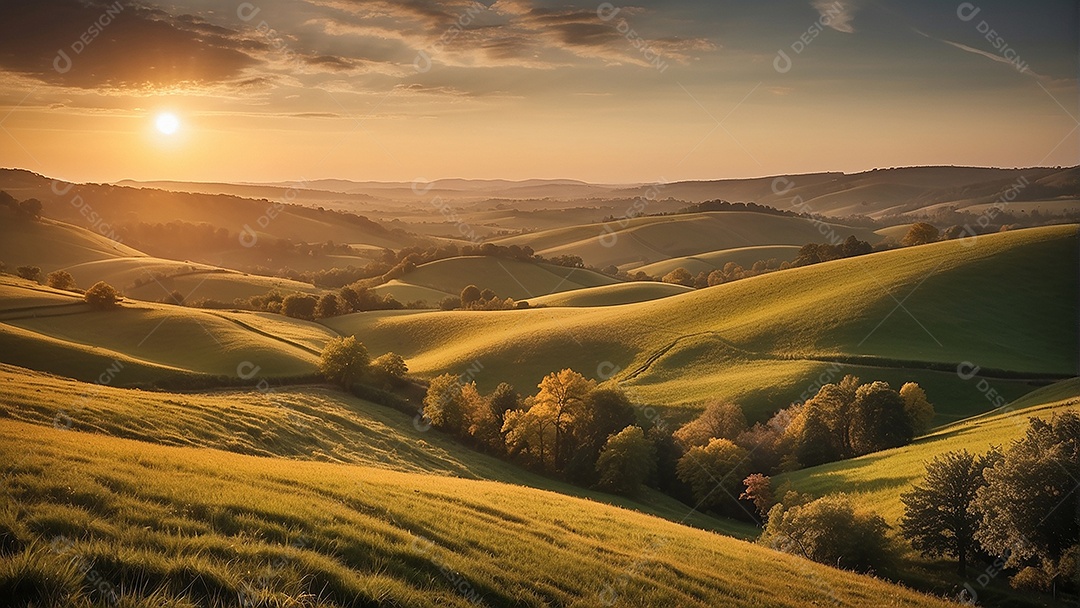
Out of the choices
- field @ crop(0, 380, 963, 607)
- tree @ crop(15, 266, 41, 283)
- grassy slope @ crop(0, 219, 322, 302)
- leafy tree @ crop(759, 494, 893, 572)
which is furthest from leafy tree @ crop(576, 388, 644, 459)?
grassy slope @ crop(0, 219, 322, 302)

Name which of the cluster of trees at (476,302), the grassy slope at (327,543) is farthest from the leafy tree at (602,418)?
the cluster of trees at (476,302)

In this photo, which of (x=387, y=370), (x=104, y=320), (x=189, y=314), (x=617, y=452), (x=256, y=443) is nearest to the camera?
(x=256, y=443)

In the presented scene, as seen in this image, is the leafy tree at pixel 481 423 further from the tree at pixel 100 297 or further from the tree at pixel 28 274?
the tree at pixel 28 274

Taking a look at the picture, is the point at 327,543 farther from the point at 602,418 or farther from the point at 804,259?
the point at 804,259

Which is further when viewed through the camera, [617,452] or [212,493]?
[617,452]

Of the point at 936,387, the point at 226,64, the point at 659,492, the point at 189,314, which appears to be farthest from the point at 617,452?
the point at 189,314

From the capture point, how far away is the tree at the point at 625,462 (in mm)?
48500

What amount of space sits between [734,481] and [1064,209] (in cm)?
21062

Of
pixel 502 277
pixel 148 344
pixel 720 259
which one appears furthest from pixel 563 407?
pixel 720 259

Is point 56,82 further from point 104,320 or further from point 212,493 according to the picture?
point 104,320

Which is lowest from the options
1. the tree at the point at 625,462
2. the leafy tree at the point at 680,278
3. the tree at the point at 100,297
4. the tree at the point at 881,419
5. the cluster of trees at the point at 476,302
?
the tree at the point at 625,462

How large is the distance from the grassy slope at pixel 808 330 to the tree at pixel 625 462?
46.1 ft

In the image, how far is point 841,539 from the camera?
91.3 ft

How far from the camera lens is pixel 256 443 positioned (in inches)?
1203
